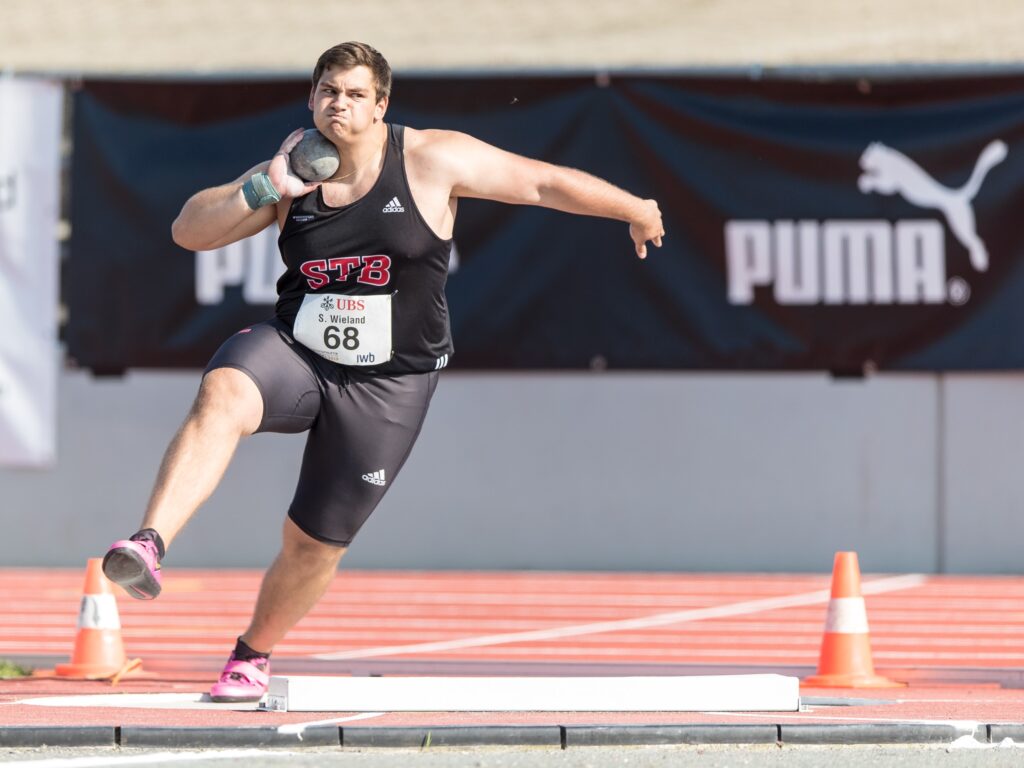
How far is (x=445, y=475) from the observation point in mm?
11062

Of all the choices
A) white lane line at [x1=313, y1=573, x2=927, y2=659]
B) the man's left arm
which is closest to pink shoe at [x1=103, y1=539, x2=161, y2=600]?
the man's left arm

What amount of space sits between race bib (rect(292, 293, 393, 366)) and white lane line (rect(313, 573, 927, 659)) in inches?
98.6

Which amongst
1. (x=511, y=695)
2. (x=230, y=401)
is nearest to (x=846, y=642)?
(x=511, y=695)

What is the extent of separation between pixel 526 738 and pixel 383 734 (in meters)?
0.37

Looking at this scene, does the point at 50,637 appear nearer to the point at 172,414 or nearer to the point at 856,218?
the point at 172,414

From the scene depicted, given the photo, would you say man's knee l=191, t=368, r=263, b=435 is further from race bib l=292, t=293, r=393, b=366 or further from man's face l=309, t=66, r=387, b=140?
man's face l=309, t=66, r=387, b=140

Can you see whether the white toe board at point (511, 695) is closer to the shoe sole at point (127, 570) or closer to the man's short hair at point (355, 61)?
the shoe sole at point (127, 570)

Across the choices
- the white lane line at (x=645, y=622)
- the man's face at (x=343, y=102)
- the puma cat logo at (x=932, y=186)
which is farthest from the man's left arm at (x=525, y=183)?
the puma cat logo at (x=932, y=186)

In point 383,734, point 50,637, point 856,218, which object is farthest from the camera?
point 856,218

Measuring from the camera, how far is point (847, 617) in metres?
6.69

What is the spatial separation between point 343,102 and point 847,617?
285 cm

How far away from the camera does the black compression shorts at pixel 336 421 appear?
5203mm

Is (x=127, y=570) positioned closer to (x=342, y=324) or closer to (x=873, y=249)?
(x=342, y=324)

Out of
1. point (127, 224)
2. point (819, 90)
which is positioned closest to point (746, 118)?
point (819, 90)
